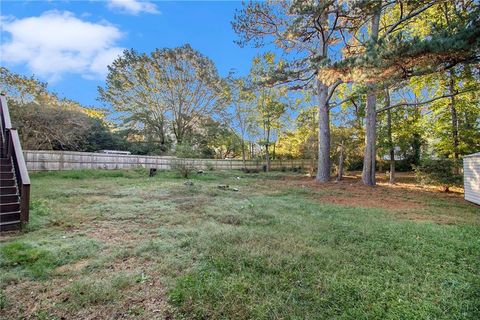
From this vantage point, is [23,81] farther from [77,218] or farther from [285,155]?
[285,155]

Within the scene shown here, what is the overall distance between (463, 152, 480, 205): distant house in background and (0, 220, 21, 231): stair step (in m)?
9.89

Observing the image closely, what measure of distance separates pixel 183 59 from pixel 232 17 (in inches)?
398

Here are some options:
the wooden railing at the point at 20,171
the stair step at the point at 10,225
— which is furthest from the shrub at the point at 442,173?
the stair step at the point at 10,225

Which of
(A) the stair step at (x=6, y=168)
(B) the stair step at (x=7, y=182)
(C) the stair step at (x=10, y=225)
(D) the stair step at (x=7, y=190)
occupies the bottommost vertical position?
(C) the stair step at (x=10, y=225)

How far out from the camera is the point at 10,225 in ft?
10.7

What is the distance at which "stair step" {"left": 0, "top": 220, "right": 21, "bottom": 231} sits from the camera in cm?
320

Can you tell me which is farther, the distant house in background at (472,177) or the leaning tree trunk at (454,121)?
the leaning tree trunk at (454,121)

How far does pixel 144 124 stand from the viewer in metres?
19.5

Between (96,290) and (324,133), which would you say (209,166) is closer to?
(324,133)

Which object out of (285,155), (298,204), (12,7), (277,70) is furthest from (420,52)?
(285,155)

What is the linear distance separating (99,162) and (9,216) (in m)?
8.63

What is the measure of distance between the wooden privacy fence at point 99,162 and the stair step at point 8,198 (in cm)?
634

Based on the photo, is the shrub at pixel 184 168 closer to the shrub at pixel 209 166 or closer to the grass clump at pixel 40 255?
the shrub at pixel 209 166

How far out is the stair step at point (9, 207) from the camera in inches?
132
